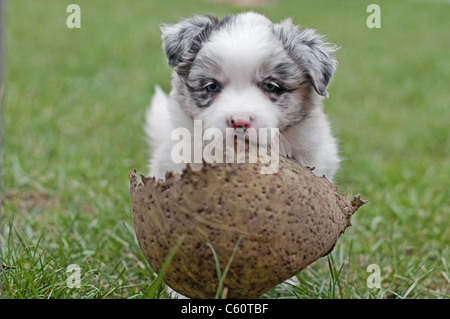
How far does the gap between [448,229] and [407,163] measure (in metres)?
1.40

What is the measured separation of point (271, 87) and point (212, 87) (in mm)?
262

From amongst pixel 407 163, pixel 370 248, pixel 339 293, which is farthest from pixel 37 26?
pixel 339 293

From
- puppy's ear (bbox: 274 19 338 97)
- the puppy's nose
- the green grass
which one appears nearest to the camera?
the puppy's nose

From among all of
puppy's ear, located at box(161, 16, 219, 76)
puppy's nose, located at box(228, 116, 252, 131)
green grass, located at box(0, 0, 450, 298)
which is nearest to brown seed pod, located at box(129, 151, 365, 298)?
puppy's nose, located at box(228, 116, 252, 131)

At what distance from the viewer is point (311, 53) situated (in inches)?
111

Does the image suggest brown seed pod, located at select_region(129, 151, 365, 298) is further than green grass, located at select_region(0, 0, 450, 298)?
No

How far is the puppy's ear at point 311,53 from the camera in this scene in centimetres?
278

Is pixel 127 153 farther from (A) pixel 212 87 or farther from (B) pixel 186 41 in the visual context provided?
(A) pixel 212 87

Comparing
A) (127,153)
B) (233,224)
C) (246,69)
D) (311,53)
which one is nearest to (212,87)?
(246,69)

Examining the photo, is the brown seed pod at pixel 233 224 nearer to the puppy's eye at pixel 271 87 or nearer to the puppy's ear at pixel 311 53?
the puppy's eye at pixel 271 87

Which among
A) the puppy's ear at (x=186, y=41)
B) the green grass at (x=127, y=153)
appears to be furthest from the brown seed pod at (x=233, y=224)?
the puppy's ear at (x=186, y=41)

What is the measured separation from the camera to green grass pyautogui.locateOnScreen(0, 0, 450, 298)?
9.89 ft

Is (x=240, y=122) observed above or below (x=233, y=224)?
above

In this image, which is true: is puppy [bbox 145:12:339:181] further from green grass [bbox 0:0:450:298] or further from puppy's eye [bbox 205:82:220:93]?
green grass [bbox 0:0:450:298]
